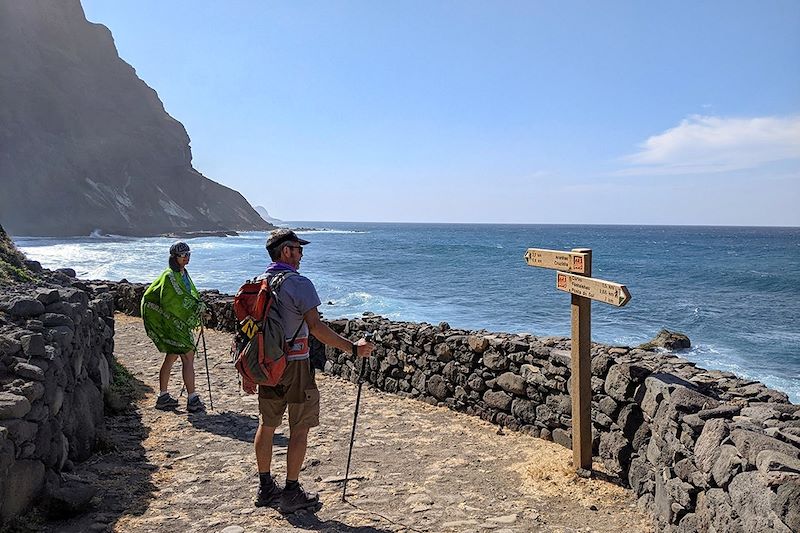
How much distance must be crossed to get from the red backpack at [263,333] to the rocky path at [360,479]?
1122 millimetres

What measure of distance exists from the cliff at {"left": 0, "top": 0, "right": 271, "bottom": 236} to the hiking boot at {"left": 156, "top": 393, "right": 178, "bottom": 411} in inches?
3628

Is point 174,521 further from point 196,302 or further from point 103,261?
point 103,261

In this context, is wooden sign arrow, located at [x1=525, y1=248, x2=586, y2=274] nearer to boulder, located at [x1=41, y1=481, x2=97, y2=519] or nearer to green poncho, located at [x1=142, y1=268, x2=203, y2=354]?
green poncho, located at [x1=142, y1=268, x2=203, y2=354]

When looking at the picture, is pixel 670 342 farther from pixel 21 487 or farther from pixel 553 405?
pixel 21 487

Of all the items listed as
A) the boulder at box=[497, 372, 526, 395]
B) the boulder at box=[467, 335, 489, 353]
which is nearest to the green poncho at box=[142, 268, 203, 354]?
the boulder at box=[467, 335, 489, 353]

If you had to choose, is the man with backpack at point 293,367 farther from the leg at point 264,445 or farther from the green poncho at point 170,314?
the green poncho at point 170,314

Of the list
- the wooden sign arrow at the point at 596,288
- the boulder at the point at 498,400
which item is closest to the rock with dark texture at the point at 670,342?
the boulder at the point at 498,400

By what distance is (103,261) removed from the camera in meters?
49.7

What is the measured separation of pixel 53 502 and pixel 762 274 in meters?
60.4

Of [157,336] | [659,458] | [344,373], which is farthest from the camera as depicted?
[344,373]

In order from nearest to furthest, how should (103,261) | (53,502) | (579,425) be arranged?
(53,502) < (579,425) < (103,261)

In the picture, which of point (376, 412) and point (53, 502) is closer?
point (53, 502)

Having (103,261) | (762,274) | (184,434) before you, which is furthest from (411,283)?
(184,434)

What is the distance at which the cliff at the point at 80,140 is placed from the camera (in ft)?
294
